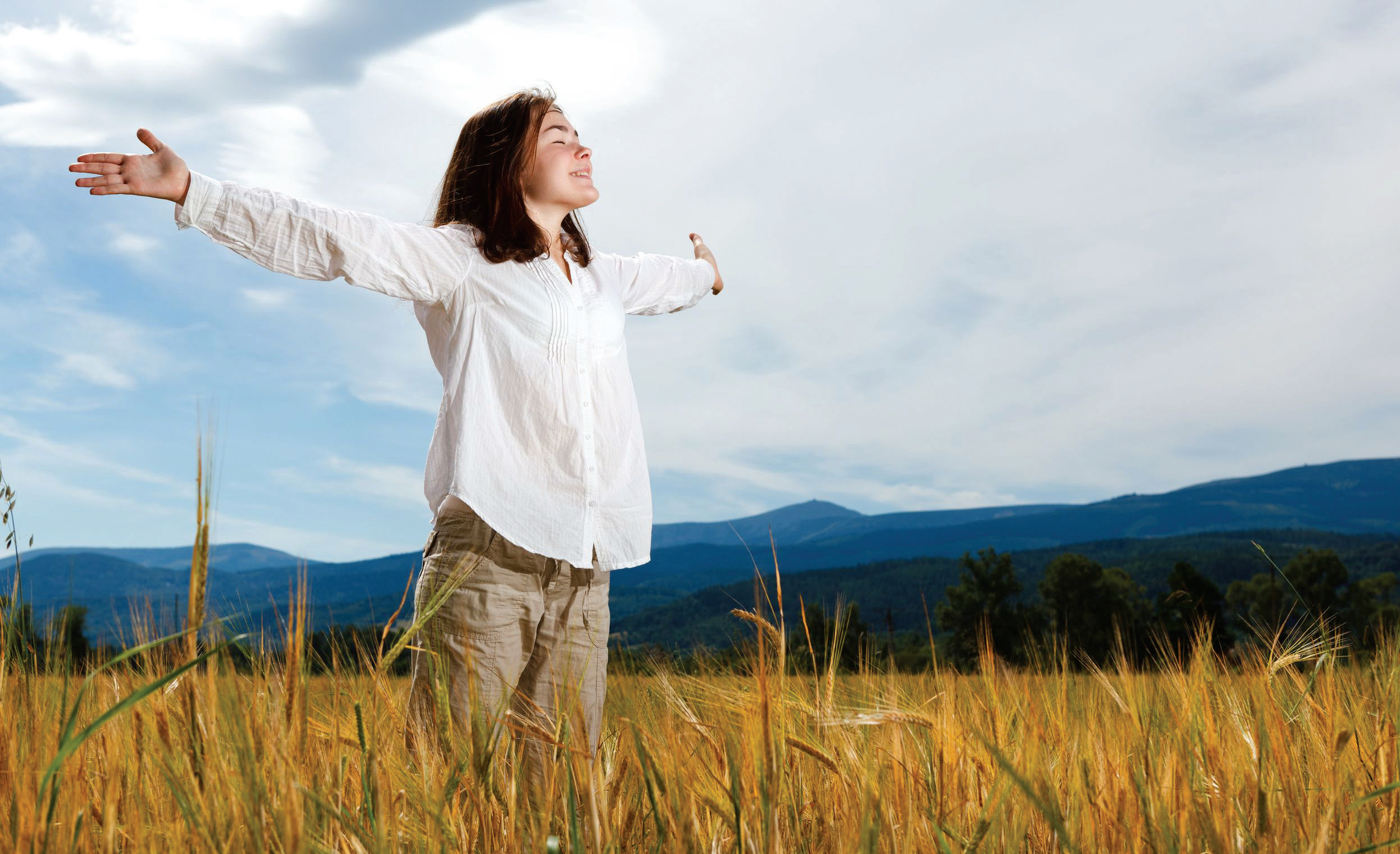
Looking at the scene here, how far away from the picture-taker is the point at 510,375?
7.96ft

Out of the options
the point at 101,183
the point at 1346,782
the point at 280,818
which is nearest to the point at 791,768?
the point at 280,818

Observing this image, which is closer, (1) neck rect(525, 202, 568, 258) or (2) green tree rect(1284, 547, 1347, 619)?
(1) neck rect(525, 202, 568, 258)

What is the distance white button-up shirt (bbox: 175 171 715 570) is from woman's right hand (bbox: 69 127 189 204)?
0.13m

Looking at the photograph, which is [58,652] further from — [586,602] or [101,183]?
[586,602]

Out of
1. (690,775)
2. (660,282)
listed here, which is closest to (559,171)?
(660,282)

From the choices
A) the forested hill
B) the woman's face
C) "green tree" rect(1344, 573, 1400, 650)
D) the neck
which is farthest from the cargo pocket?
the forested hill

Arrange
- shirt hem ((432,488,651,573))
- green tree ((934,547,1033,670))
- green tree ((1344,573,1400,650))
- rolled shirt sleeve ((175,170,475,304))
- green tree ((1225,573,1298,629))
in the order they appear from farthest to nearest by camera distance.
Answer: green tree ((934,547,1033,670)) < green tree ((1225,573,1298,629)) < green tree ((1344,573,1400,650)) < shirt hem ((432,488,651,573)) < rolled shirt sleeve ((175,170,475,304))

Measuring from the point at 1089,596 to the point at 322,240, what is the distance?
85.0 feet

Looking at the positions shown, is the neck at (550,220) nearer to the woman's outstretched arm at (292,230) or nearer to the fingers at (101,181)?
the woman's outstretched arm at (292,230)

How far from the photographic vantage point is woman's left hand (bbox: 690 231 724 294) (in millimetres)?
3475

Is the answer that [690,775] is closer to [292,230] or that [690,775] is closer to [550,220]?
[292,230]

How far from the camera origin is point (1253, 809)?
1620 millimetres

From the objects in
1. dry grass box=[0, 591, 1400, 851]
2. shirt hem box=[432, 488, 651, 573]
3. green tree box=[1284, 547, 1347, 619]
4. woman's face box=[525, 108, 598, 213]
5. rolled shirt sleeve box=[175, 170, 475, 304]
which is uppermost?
woman's face box=[525, 108, 598, 213]

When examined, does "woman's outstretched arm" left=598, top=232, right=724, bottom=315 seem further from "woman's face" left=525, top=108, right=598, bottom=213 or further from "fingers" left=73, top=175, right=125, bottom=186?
"fingers" left=73, top=175, right=125, bottom=186
